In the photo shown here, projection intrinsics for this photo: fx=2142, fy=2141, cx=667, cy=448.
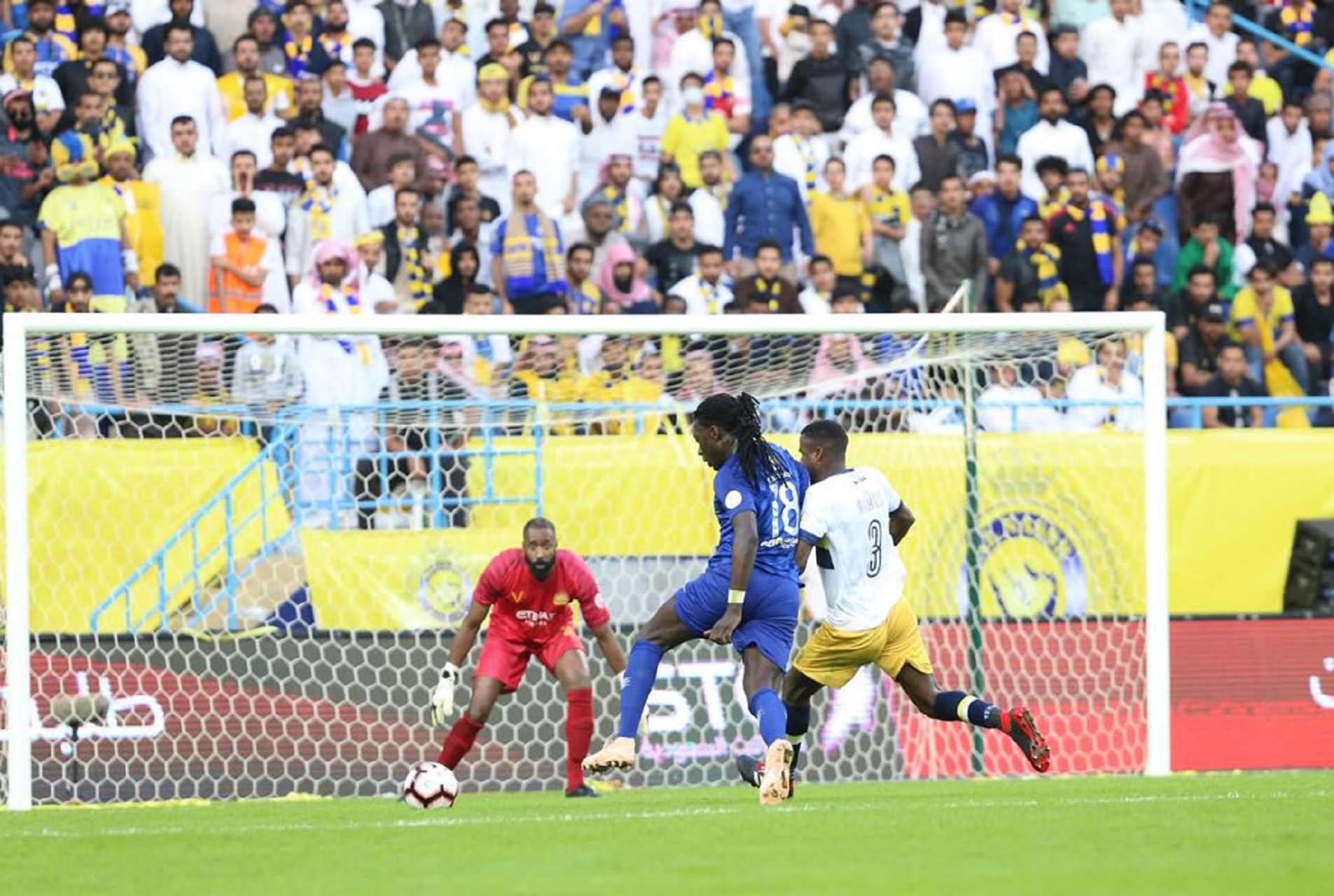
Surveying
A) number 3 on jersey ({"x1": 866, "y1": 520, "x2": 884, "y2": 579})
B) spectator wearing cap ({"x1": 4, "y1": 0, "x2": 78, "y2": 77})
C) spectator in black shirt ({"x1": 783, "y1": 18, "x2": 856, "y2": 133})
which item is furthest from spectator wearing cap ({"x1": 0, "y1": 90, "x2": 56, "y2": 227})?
number 3 on jersey ({"x1": 866, "y1": 520, "x2": 884, "y2": 579})

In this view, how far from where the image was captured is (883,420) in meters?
14.8

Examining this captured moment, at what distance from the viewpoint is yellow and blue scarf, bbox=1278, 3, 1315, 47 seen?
2075cm

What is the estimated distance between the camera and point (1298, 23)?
20.8 meters

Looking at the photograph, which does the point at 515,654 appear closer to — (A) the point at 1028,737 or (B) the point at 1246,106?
(A) the point at 1028,737

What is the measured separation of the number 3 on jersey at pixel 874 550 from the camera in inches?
399

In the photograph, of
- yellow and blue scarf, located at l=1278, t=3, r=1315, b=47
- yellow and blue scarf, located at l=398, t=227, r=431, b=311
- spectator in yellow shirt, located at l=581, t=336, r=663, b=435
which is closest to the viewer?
spectator in yellow shirt, located at l=581, t=336, r=663, b=435

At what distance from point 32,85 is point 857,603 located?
30.0 feet

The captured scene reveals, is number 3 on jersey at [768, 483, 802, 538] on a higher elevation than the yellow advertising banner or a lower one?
higher

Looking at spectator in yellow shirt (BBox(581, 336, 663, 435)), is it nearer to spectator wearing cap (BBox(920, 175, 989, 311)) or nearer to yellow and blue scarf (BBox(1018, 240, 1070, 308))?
spectator wearing cap (BBox(920, 175, 989, 311))

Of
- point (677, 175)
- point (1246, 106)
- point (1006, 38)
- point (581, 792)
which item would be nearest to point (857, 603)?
point (581, 792)

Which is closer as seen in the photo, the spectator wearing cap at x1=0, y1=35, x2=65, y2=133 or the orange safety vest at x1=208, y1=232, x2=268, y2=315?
the orange safety vest at x1=208, y1=232, x2=268, y2=315

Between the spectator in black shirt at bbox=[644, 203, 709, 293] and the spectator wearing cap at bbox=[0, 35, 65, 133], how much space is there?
4.72 meters

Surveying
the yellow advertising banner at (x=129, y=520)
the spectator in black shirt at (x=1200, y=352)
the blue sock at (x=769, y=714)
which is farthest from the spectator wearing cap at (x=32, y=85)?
the blue sock at (x=769, y=714)

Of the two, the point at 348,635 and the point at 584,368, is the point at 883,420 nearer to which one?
the point at 584,368
